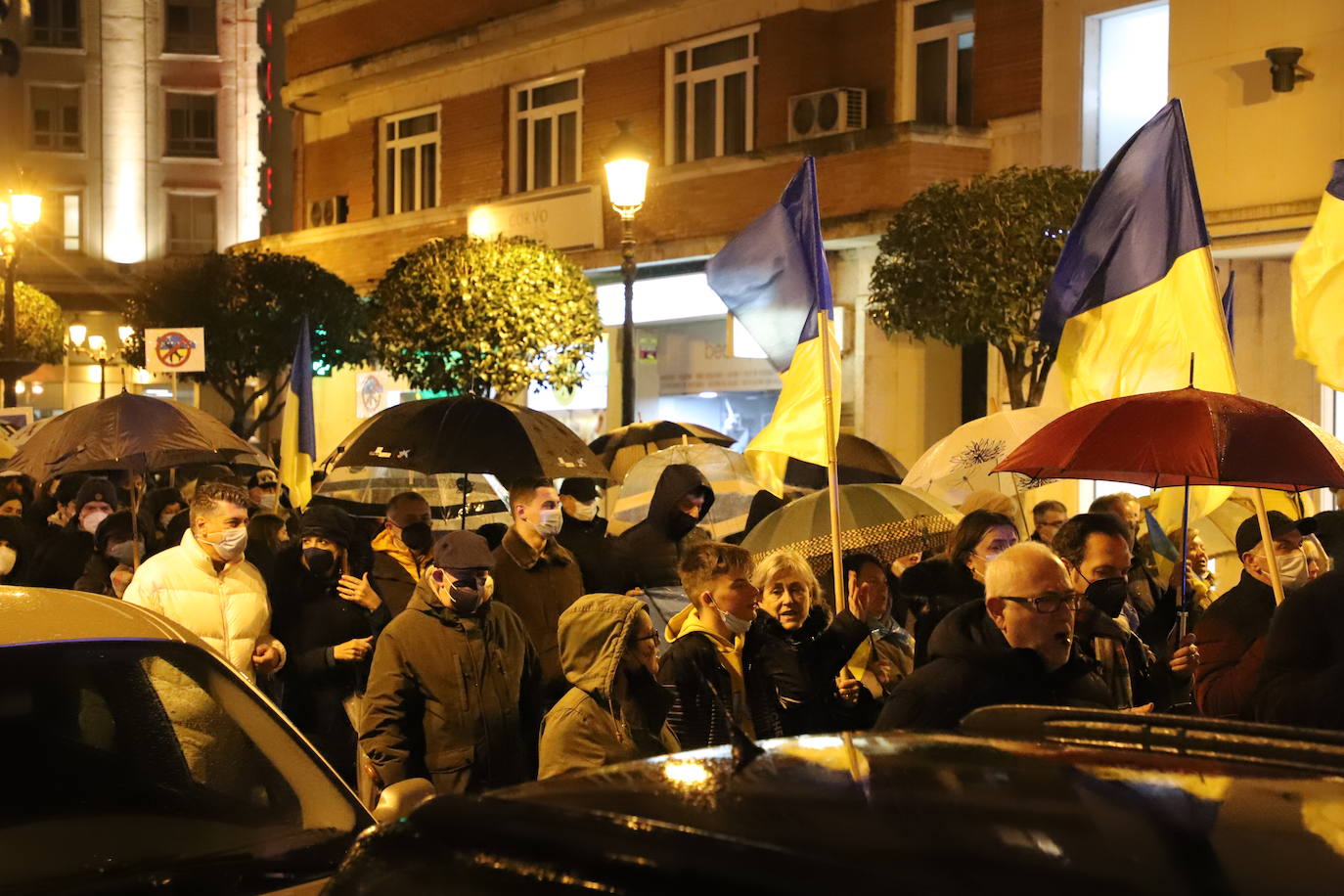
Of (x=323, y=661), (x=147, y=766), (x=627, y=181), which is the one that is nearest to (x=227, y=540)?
(x=323, y=661)

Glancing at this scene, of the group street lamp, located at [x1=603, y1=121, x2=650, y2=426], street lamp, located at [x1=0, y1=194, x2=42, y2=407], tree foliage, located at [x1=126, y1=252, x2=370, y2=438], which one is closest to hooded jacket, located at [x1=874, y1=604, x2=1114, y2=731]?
street lamp, located at [x1=603, y1=121, x2=650, y2=426]

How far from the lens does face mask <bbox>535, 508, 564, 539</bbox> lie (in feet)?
27.3

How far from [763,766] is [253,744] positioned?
90.2 inches

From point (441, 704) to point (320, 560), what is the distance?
1.82m

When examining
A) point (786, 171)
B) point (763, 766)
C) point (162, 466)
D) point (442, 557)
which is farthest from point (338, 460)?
point (786, 171)

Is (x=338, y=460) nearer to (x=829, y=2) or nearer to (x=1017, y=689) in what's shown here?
(x=1017, y=689)

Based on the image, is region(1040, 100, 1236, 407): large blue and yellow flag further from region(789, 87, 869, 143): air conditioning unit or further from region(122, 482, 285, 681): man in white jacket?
region(789, 87, 869, 143): air conditioning unit

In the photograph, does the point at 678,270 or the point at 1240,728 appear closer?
the point at 1240,728

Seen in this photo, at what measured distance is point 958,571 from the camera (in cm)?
760

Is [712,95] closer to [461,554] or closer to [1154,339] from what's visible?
[1154,339]

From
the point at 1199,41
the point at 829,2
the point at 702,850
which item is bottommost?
the point at 702,850

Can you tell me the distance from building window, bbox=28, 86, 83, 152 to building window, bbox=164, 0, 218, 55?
12.2 feet

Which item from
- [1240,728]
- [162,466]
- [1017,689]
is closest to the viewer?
[1240,728]

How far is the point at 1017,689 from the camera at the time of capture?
4.94m
